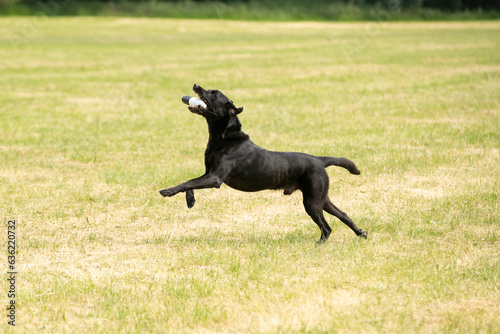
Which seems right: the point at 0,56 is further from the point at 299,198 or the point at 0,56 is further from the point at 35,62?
the point at 299,198

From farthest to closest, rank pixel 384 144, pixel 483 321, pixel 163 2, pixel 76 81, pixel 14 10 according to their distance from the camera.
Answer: pixel 163 2
pixel 14 10
pixel 76 81
pixel 384 144
pixel 483 321

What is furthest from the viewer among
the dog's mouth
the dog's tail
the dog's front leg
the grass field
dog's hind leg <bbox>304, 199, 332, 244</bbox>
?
the dog's tail

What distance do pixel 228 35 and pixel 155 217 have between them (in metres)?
34.4

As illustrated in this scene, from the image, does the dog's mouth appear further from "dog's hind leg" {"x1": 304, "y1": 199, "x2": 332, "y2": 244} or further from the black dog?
"dog's hind leg" {"x1": 304, "y1": 199, "x2": 332, "y2": 244}

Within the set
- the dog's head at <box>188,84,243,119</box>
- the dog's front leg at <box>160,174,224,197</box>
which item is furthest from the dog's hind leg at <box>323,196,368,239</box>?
the dog's head at <box>188,84,243,119</box>

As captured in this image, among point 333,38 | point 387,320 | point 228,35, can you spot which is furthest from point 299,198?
point 228,35

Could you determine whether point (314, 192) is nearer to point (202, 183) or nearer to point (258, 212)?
point (202, 183)

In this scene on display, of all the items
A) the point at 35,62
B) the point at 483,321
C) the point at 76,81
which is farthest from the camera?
the point at 35,62

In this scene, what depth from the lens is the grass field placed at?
4.86 m

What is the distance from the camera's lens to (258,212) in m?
7.75

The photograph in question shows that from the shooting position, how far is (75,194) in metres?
8.59

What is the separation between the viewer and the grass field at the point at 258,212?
4863 millimetres

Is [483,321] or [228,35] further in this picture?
[228,35]

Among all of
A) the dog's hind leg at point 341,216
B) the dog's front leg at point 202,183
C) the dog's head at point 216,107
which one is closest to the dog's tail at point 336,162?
the dog's hind leg at point 341,216
